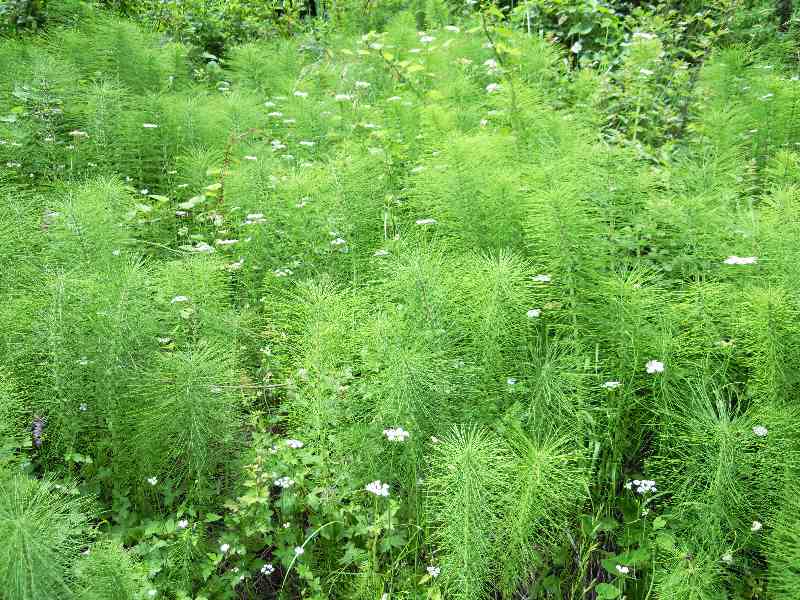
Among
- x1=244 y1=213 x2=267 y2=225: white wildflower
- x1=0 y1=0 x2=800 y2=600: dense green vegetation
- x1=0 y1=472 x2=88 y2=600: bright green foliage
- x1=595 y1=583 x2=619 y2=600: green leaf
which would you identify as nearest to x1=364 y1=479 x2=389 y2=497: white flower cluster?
x1=0 y1=0 x2=800 y2=600: dense green vegetation

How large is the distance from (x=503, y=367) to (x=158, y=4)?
6.47 m

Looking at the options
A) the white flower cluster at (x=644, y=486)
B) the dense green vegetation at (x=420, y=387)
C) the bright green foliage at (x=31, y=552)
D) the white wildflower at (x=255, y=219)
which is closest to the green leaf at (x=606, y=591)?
the dense green vegetation at (x=420, y=387)

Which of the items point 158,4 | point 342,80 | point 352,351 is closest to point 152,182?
point 342,80

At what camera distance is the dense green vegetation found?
174 cm

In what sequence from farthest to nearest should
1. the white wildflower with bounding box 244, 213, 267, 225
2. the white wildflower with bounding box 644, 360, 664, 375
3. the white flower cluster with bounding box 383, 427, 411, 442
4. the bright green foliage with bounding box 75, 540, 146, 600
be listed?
the white wildflower with bounding box 244, 213, 267, 225 → the white wildflower with bounding box 644, 360, 664, 375 → the white flower cluster with bounding box 383, 427, 411, 442 → the bright green foliage with bounding box 75, 540, 146, 600

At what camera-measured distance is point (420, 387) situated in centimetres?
194

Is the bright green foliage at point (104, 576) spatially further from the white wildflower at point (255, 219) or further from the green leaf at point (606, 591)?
the white wildflower at point (255, 219)

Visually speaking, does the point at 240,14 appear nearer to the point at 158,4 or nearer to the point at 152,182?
the point at 158,4

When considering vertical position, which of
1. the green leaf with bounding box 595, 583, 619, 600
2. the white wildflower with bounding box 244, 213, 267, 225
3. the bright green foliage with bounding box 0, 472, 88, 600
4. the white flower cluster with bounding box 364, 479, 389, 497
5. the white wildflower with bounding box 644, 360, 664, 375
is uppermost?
the white wildflower with bounding box 244, 213, 267, 225

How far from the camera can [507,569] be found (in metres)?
1.74

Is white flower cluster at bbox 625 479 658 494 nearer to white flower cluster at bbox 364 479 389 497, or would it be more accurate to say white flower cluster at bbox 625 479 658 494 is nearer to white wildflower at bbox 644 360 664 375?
white wildflower at bbox 644 360 664 375

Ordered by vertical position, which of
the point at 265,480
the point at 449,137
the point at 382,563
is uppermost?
the point at 449,137

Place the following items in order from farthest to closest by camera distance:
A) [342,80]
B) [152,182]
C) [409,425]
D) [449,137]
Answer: [342,80], [152,182], [449,137], [409,425]

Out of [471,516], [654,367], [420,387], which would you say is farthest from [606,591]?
[420,387]
